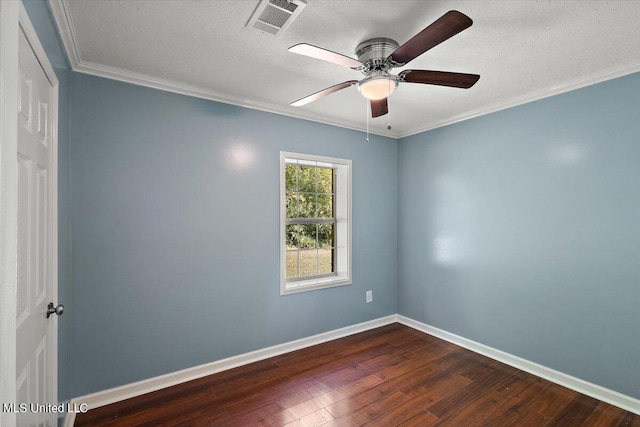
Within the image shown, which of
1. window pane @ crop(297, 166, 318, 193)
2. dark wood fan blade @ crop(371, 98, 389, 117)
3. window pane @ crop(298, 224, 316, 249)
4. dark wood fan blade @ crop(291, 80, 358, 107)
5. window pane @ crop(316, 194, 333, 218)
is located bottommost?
window pane @ crop(298, 224, 316, 249)

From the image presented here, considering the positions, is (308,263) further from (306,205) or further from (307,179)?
(307,179)

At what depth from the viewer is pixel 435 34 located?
1346 mm

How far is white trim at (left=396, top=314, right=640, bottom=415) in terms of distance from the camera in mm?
2181

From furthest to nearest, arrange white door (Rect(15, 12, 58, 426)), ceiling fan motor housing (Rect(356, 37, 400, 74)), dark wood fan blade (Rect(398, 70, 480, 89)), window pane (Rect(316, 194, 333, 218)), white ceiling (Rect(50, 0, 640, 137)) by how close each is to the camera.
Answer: window pane (Rect(316, 194, 333, 218)) → ceiling fan motor housing (Rect(356, 37, 400, 74)) → dark wood fan blade (Rect(398, 70, 480, 89)) → white ceiling (Rect(50, 0, 640, 137)) → white door (Rect(15, 12, 58, 426))

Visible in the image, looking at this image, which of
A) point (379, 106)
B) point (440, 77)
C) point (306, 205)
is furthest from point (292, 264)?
point (440, 77)

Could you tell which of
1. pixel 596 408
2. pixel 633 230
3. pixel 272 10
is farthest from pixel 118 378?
pixel 633 230

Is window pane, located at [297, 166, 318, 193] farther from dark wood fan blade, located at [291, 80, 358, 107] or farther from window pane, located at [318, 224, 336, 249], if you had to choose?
dark wood fan blade, located at [291, 80, 358, 107]

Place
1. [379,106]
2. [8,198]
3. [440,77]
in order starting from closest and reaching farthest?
[8,198] < [440,77] < [379,106]

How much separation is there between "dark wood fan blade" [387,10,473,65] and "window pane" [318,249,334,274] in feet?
7.87

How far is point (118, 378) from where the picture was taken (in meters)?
2.26

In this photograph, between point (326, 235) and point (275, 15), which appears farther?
point (326, 235)

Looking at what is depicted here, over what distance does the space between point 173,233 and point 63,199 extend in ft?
2.51

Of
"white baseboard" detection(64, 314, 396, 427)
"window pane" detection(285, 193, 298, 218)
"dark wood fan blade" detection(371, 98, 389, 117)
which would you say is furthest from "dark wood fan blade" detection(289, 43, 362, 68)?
"white baseboard" detection(64, 314, 396, 427)

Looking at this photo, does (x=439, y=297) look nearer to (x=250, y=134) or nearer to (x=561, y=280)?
(x=561, y=280)
